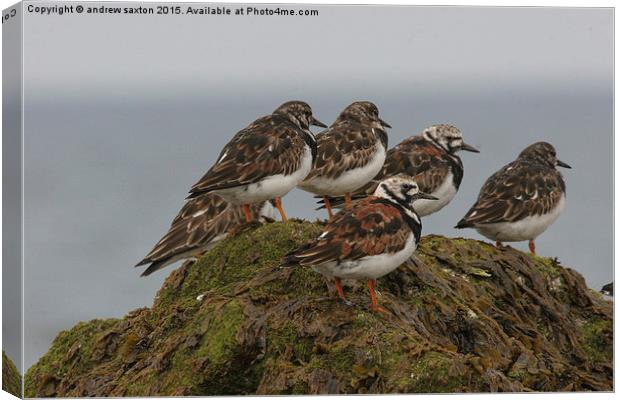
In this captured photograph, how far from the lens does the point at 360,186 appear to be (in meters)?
14.8

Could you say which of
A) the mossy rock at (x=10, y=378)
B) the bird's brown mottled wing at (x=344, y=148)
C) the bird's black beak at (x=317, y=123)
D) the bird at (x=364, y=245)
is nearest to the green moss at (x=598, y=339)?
the bird at (x=364, y=245)

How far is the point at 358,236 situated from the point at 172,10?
310cm

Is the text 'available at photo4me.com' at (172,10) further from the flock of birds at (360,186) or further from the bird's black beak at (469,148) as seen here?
the bird's black beak at (469,148)

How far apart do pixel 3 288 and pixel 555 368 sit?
5.77 meters

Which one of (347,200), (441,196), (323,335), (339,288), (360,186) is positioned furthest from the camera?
(441,196)

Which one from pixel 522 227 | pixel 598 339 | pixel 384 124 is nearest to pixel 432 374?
pixel 598 339

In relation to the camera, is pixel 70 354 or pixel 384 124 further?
pixel 384 124

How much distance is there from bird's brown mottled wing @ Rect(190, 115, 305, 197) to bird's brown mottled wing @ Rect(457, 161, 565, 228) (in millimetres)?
2485

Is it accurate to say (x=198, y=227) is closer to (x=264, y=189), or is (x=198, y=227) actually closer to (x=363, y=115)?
(x=264, y=189)

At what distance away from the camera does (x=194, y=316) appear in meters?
12.2

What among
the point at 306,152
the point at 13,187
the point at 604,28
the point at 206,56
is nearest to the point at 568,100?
the point at 604,28

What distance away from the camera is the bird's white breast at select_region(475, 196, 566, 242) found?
14.6 meters

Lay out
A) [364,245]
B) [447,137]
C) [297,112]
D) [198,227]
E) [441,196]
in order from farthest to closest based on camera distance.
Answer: [447,137], [441,196], [198,227], [297,112], [364,245]

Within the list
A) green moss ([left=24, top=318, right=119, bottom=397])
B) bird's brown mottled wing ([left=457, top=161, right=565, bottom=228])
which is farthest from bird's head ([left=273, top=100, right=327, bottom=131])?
green moss ([left=24, top=318, right=119, bottom=397])
